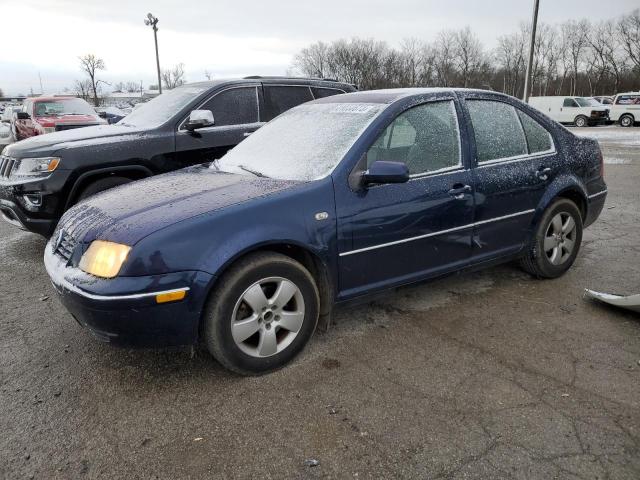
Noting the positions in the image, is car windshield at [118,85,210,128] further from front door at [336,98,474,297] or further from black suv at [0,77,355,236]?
front door at [336,98,474,297]

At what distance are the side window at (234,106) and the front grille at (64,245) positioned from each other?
3091mm

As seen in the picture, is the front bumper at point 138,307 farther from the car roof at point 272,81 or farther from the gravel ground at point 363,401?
the car roof at point 272,81

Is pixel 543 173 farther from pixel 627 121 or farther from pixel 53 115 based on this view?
pixel 627 121

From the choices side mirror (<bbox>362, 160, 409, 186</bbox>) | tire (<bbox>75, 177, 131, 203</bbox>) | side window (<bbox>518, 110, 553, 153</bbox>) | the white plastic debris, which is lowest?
the white plastic debris

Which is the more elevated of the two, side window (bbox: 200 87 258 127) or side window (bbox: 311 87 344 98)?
side window (bbox: 311 87 344 98)

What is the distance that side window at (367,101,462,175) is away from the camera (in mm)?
3424

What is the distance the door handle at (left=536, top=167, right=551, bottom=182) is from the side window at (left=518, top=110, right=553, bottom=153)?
0.16 metres

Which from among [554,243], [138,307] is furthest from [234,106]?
[138,307]

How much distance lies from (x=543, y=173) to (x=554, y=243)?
0.64 m

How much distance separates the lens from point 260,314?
2.87 meters

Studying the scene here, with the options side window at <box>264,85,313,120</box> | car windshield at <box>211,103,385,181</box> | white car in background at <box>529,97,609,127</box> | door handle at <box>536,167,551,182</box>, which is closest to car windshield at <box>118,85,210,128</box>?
side window at <box>264,85,313,120</box>

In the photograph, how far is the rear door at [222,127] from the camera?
5.74m

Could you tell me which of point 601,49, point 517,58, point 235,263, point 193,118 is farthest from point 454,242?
point 601,49

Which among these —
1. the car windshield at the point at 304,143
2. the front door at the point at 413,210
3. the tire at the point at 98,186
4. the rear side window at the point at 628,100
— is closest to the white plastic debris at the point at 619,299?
the front door at the point at 413,210
